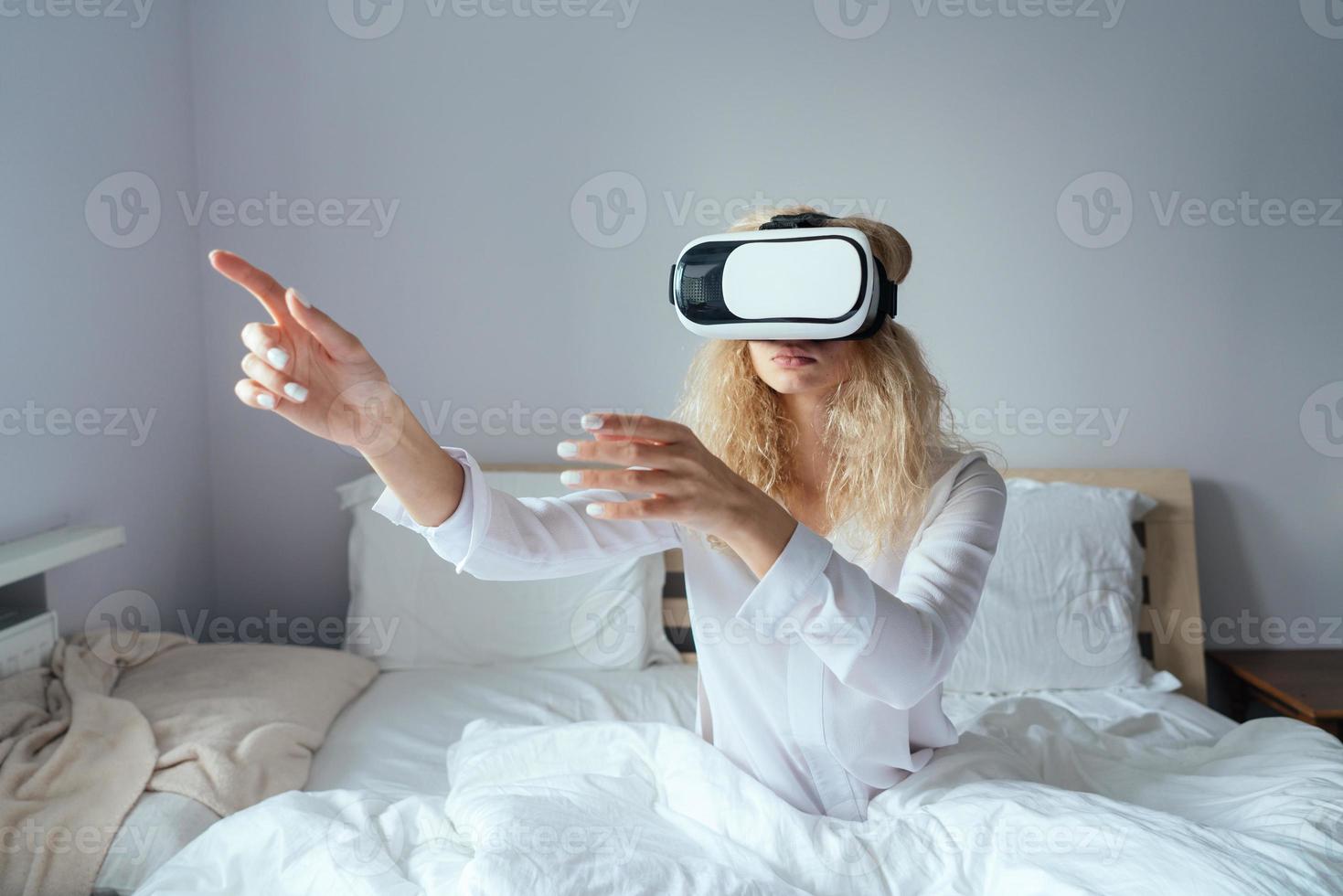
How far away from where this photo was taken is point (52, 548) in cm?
171

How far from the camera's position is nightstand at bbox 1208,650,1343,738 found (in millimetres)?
1917

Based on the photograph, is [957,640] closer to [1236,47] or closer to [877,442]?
[877,442]

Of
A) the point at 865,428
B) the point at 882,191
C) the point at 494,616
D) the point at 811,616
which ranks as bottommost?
the point at 494,616

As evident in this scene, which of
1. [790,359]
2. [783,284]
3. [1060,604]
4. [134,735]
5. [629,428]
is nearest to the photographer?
[629,428]

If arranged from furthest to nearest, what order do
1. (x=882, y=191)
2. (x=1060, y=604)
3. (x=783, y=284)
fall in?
(x=882, y=191), (x=1060, y=604), (x=783, y=284)

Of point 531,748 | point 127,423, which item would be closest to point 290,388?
point 531,748

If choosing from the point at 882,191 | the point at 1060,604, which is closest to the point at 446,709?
the point at 1060,604

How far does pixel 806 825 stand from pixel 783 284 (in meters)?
0.53

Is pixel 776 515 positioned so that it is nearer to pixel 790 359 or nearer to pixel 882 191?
pixel 790 359

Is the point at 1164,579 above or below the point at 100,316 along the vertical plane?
below

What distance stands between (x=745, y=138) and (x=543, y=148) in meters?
0.46

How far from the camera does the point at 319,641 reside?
8.04 ft

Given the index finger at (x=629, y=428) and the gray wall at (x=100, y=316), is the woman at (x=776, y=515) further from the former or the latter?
the gray wall at (x=100, y=316)

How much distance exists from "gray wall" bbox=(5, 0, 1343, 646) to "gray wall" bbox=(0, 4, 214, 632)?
0.04 m
